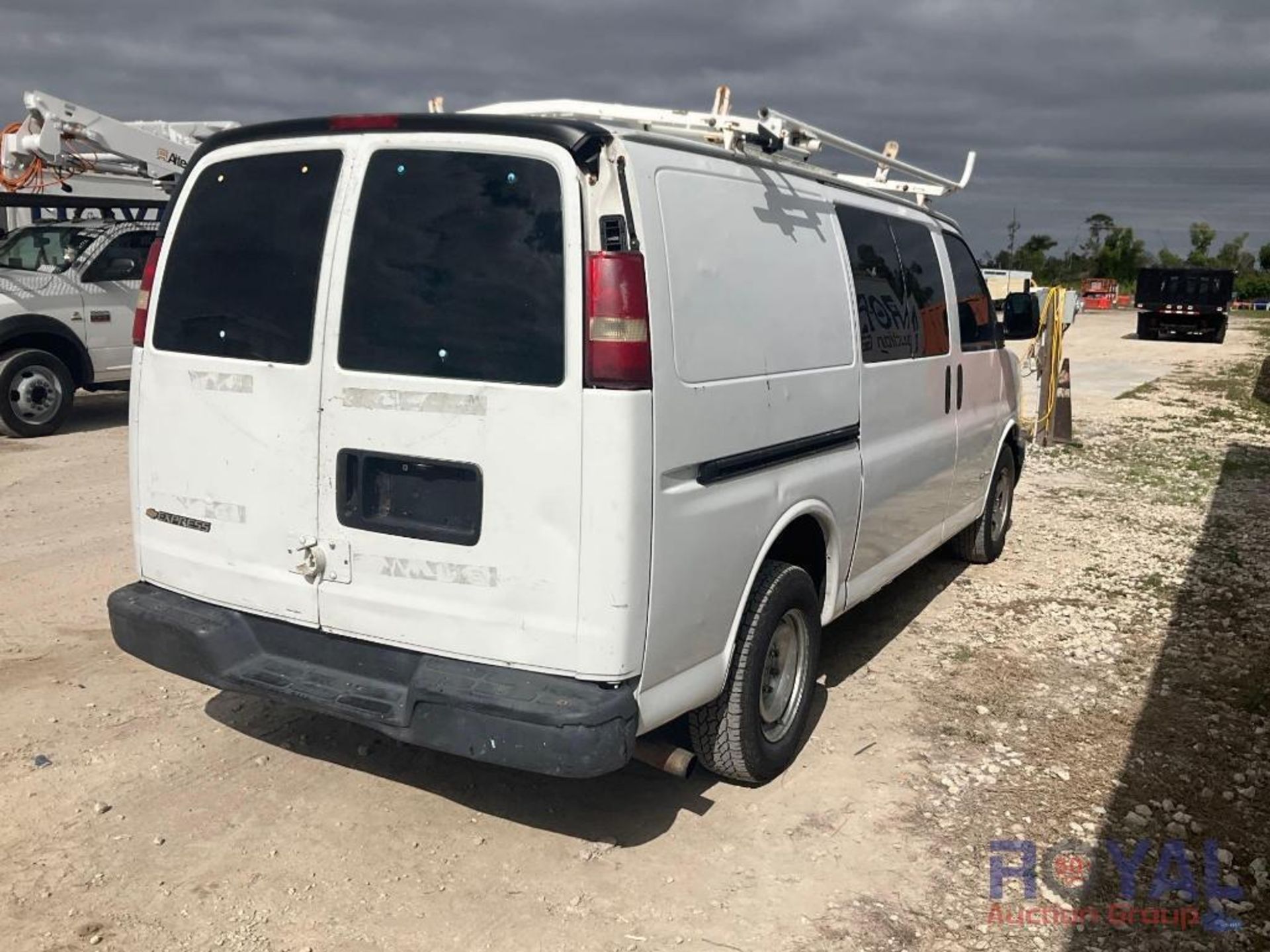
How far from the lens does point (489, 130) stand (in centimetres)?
314

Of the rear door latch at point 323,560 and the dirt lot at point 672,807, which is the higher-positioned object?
the rear door latch at point 323,560

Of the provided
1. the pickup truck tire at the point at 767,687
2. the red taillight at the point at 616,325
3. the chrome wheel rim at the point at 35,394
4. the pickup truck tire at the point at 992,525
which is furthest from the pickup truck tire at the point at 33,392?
the red taillight at the point at 616,325

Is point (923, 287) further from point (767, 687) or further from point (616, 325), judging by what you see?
point (616, 325)

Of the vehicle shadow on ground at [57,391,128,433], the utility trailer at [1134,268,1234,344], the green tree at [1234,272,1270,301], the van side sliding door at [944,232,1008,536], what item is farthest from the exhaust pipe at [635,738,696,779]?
the green tree at [1234,272,1270,301]

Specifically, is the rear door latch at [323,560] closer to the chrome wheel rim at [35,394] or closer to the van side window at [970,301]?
the van side window at [970,301]

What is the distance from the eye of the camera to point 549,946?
10.2 feet

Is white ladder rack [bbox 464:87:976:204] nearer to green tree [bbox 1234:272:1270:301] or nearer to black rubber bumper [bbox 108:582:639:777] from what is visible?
black rubber bumper [bbox 108:582:639:777]

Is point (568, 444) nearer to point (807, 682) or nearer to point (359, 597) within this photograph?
point (359, 597)

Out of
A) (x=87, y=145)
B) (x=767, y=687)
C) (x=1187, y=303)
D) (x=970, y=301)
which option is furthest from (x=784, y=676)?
(x=1187, y=303)

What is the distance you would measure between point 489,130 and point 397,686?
1660 millimetres

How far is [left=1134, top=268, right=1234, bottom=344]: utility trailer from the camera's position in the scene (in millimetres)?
33812

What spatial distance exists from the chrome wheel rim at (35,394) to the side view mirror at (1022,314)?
29.0ft

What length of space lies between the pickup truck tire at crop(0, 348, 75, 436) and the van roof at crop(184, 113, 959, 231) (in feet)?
25.4

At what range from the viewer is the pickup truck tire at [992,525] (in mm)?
6945
